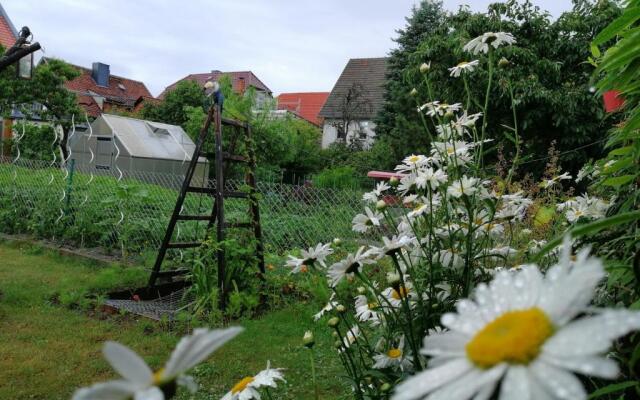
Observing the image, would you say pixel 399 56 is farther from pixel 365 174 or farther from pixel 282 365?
pixel 282 365

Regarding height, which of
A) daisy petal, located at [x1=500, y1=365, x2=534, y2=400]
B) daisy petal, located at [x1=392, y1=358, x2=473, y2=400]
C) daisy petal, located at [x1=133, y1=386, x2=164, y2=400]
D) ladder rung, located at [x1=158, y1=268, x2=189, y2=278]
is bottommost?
ladder rung, located at [x1=158, y1=268, x2=189, y2=278]

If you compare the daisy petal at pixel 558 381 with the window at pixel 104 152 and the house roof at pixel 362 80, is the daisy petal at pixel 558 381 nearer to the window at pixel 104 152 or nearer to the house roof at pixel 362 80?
the window at pixel 104 152

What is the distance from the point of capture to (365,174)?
16.5 meters

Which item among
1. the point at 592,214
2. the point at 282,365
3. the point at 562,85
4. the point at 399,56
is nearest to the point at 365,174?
the point at 399,56

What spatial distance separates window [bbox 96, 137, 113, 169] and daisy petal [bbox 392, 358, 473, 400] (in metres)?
13.4

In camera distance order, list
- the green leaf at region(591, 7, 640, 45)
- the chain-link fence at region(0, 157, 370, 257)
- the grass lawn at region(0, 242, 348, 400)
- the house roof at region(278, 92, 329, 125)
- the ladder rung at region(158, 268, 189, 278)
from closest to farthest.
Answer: the green leaf at region(591, 7, 640, 45) < the grass lawn at region(0, 242, 348, 400) < the ladder rung at region(158, 268, 189, 278) < the chain-link fence at region(0, 157, 370, 257) < the house roof at region(278, 92, 329, 125)

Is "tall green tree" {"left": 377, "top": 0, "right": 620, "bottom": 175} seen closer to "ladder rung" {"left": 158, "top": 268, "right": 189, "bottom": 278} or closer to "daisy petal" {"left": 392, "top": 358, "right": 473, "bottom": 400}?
"ladder rung" {"left": 158, "top": 268, "right": 189, "bottom": 278}

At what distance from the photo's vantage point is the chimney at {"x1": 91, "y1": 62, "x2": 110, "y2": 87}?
30.7m

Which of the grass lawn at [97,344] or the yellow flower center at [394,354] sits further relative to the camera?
the grass lawn at [97,344]

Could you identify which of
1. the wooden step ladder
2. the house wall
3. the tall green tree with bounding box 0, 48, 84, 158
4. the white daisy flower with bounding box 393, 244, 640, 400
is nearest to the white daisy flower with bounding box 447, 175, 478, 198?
the white daisy flower with bounding box 393, 244, 640, 400

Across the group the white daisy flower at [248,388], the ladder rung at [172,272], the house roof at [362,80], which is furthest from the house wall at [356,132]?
the white daisy flower at [248,388]

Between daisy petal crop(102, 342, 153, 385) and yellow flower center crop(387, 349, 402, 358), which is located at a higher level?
daisy petal crop(102, 342, 153, 385)

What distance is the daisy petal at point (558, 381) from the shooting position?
25cm

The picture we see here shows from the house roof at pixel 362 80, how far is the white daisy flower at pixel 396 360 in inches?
1007
